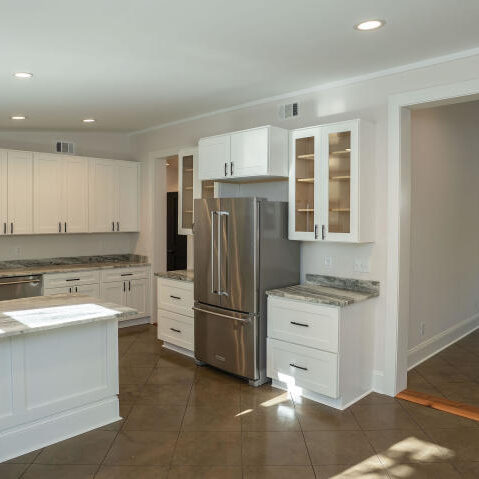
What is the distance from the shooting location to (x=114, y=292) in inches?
233

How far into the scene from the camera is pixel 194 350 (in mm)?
4629

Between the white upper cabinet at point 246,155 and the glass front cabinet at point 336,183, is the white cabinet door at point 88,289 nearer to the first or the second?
the white upper cabinet at point 246,155

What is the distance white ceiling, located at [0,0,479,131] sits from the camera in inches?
101

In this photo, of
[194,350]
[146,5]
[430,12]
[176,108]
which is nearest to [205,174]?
[176,108]

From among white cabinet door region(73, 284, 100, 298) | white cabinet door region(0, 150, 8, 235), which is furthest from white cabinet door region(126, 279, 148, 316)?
white cabinet door region(0, 150, 8, 235)

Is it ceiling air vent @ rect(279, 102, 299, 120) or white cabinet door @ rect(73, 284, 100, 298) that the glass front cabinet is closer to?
ceiling air vent @ rect(279, 102, 299, 120)

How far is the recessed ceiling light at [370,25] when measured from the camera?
9.11 feet

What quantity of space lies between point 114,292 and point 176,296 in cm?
131

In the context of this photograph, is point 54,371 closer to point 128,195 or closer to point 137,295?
point 137,295

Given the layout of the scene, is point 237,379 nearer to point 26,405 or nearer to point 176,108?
point 26,405

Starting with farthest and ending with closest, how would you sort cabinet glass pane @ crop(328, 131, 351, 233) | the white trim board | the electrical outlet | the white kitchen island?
the electrical outlet → cabinet glass pane @ crop(328, 131, 351, 233) → the white trim board → the white kitchen island

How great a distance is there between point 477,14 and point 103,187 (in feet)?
15.4

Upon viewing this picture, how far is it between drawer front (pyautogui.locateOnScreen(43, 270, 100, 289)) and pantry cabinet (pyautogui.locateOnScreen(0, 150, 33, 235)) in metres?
0.65

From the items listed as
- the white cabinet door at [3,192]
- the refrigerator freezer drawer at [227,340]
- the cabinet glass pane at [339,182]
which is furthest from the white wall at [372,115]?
the white cabinet door at [3,192]
